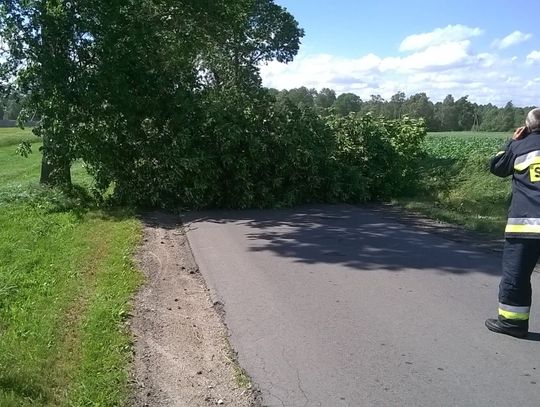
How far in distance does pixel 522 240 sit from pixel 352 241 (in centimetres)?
401

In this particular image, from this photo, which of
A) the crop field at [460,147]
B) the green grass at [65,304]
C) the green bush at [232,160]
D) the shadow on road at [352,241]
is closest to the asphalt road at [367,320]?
the shadow on road at [352,241]

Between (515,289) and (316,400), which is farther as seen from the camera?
(515,289)

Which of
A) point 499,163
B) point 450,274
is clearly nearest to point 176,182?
point 450,274

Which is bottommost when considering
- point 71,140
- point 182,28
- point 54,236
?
point 54,236

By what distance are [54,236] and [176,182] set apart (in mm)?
3168

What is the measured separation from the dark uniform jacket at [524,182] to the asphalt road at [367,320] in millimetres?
974

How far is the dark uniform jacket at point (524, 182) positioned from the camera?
4812mm

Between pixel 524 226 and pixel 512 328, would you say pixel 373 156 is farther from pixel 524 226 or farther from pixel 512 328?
pixel 512 328

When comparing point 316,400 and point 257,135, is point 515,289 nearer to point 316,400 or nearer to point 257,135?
point 316,400

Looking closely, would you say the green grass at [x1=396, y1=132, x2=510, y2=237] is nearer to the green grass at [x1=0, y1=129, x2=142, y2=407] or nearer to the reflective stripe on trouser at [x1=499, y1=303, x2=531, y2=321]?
the reflective stripe on trouser at [x1=499, y1=303, x2=531, y2=321]

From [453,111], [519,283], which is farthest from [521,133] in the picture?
[453,111]

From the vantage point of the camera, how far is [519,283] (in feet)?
15.9

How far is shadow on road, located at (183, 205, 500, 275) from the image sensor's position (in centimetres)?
740

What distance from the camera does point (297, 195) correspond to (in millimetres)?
12586
